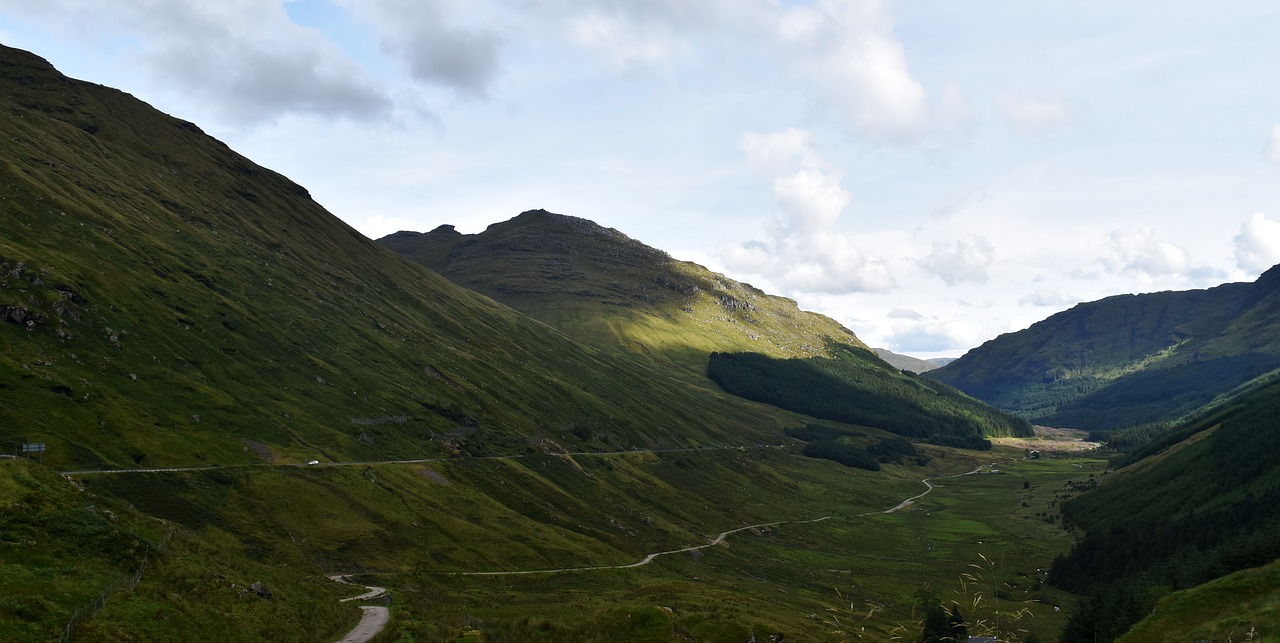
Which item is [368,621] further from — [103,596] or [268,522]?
[268,522]

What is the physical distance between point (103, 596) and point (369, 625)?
2616cm

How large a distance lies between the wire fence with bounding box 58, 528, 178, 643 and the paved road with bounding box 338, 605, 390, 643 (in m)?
16.1

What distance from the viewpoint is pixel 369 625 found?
7038cm

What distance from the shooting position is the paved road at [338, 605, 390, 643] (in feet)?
210

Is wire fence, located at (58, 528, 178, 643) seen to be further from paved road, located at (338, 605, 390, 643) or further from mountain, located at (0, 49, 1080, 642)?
paved road, located at (338, 605, 390, 643)

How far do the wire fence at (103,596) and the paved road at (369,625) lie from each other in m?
16.1

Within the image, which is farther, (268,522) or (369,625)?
(268,522)

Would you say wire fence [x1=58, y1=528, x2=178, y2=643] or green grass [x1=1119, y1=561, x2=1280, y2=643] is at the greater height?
green grass [x1=1119, y1=561, x2=1280, y2=643]

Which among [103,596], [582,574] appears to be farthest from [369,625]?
[582,574]

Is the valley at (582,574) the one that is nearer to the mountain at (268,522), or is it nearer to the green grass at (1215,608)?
the mountain at (268,522)

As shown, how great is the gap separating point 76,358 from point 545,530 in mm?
95395

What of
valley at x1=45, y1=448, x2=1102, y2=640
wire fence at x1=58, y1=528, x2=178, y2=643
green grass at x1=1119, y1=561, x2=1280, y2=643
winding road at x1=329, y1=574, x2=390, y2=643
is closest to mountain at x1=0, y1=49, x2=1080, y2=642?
wire fence at x1=58, y1=528, x2=178, y2=643

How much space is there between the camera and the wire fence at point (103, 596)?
4332 centimetres

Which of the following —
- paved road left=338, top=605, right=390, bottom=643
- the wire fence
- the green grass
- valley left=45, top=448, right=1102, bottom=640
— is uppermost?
the green grass
